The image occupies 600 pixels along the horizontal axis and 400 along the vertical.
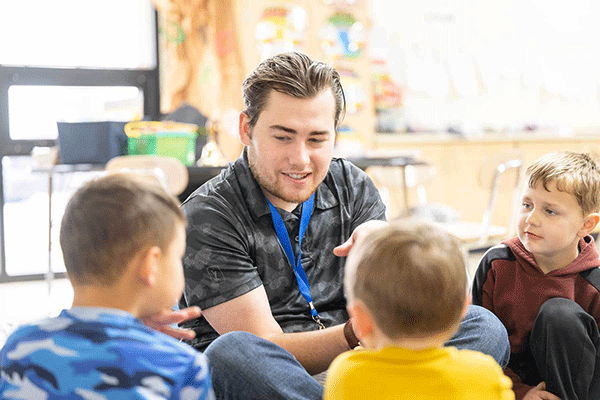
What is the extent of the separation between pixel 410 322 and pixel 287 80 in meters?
0.81

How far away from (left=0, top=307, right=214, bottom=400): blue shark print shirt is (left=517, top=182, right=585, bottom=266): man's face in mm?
1053

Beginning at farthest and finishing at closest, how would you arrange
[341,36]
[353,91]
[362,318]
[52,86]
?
[353,91], [341,36], [52,86], [362,318]

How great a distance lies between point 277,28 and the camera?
5.12 metres

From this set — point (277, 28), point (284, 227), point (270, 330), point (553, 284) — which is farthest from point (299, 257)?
point (277, 28)

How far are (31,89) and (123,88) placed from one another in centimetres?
69

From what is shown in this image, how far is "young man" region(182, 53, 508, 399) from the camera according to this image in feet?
4.75

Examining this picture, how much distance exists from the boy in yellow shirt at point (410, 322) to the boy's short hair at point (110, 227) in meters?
0.33

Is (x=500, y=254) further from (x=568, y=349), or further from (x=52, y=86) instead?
(x=52, y=86)

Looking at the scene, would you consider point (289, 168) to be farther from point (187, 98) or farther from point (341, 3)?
point (341, 3)

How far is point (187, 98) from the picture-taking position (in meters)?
5.20

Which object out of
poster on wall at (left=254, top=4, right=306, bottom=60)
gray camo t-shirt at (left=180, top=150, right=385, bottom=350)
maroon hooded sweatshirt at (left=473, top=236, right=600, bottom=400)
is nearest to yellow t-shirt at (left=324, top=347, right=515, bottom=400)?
gray camo t-shirt at (left=180, top=150, right=385, bottom=350)

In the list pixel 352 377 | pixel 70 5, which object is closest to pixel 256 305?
pixel 352 377

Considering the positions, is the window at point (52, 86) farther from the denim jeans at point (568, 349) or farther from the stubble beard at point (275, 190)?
the denim jeans at point (568, 349)

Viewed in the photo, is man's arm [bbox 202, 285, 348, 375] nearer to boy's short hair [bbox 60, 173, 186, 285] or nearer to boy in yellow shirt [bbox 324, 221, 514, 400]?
boy in yellow shirt [bbox 324, 221, 514, 400]
